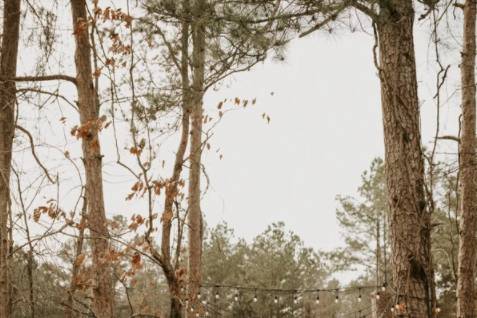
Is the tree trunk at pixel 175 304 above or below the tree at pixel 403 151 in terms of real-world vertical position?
below

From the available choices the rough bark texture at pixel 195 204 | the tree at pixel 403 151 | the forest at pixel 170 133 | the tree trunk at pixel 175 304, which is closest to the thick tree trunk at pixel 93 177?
the forest at pixel 170 133

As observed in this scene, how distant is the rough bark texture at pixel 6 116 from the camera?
354 centimetres

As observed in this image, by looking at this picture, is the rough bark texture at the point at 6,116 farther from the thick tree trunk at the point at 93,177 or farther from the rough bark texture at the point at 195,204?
the rough bark texture at the point at 195,204

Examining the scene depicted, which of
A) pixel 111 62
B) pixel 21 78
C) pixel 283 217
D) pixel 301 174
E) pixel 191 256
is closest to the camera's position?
pixel 111 62

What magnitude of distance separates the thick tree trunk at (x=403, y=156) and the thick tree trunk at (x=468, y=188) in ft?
5.84

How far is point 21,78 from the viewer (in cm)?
343

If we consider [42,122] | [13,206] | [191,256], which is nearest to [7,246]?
[13,206]

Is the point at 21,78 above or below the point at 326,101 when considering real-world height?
below

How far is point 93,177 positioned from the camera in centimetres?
338

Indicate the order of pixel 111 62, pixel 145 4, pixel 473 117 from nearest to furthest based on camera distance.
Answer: pixel 111 62 < pixel 145 4 < pixel 473 117

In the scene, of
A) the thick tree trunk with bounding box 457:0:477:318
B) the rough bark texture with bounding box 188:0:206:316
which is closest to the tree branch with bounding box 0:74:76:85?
the rough bark texture with bounding box 188:0:206:316

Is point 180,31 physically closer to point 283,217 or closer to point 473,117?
point 473,117

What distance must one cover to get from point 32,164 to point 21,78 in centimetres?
58

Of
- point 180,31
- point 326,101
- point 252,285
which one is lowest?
point 252,285
